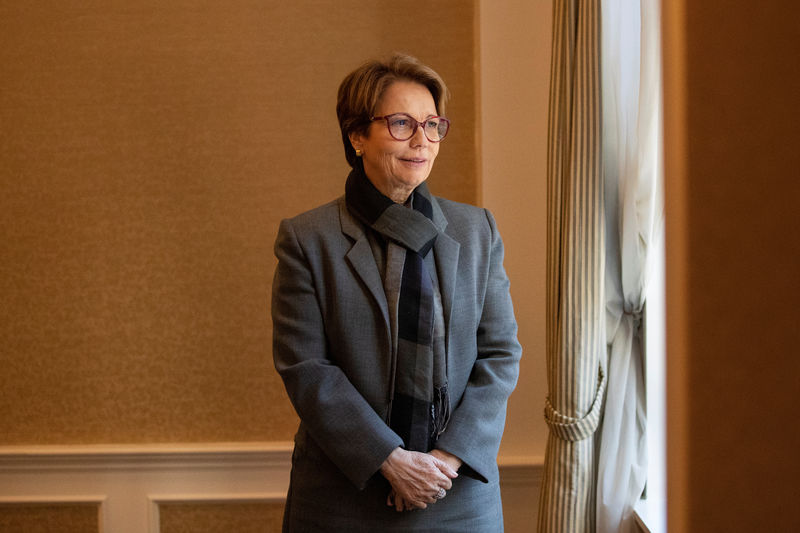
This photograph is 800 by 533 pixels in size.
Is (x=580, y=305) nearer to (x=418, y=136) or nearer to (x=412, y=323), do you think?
(x=412, y=323)

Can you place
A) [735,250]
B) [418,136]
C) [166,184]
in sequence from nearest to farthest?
1. [735,250]
2. [418,136]
3. [166,184]

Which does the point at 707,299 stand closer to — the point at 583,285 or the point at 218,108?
the point at 583,285

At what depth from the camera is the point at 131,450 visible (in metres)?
2.59

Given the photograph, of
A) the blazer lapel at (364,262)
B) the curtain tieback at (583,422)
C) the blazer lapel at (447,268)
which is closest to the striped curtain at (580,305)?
the curtain tieback at (583,422)

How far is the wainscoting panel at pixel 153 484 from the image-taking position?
2586mm

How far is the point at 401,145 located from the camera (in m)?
1.47

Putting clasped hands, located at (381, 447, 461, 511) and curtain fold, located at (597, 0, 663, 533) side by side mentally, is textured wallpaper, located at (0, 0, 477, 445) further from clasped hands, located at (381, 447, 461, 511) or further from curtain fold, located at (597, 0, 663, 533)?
clasped hands, located at (381, 447, 461, 511)

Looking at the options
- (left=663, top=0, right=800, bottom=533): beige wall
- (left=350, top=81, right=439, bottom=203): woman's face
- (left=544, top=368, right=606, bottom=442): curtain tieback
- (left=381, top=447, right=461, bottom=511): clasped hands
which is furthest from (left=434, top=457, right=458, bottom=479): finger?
(left=663, top=0, right=800, bottom=533): beige wall

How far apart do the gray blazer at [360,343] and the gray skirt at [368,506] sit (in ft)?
0.16

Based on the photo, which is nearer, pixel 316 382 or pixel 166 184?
pixel 316 382

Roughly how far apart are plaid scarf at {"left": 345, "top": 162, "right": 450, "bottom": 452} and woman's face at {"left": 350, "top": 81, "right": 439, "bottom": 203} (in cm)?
6

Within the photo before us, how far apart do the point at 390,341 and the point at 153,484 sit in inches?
65.0

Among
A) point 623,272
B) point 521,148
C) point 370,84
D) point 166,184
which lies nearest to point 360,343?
point 370,84

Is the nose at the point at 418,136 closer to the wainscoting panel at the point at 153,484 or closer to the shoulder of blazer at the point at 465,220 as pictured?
the shoulder of blazer at the point at 465,220
